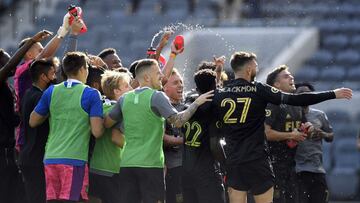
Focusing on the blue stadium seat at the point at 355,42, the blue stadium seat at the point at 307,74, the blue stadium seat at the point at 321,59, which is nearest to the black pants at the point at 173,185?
the blue stadium seat at the point at 307,74

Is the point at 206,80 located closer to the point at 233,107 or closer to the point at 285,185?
the point at 233,107

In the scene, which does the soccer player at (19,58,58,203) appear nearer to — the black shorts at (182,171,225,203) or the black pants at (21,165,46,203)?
the black pants at (21,165,46,203)

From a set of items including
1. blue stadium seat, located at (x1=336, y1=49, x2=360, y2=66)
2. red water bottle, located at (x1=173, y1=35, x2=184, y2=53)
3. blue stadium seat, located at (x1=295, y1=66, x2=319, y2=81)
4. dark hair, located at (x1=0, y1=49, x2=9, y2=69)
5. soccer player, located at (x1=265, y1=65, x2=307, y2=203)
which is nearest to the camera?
red water bottle, located at (x1=173, y1=35, x2=184, y2=53)

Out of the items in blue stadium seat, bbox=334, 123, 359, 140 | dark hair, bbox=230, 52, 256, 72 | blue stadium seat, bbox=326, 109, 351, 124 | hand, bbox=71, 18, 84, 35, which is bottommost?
blue stadium seat, bbox=334, 123, 359, 140

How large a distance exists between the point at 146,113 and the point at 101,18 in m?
15.2

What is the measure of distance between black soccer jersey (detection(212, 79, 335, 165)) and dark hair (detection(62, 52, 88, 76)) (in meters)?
1.30

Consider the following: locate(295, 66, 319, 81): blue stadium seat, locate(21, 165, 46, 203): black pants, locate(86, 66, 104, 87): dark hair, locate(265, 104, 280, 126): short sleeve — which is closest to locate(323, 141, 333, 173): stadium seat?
locate(295, 66, 319, 81): blue stadium seat

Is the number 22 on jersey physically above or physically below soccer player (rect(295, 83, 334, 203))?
above

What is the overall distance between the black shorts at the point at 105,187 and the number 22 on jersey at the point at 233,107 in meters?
1.17

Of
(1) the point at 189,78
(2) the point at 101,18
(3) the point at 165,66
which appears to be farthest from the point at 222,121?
(2) the point at 101,18

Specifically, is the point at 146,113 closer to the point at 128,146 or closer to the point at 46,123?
the point at 128,146

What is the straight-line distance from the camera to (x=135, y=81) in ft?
43.4

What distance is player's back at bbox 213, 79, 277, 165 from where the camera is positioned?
1237 cm

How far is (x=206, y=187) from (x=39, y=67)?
1944 millimetres
